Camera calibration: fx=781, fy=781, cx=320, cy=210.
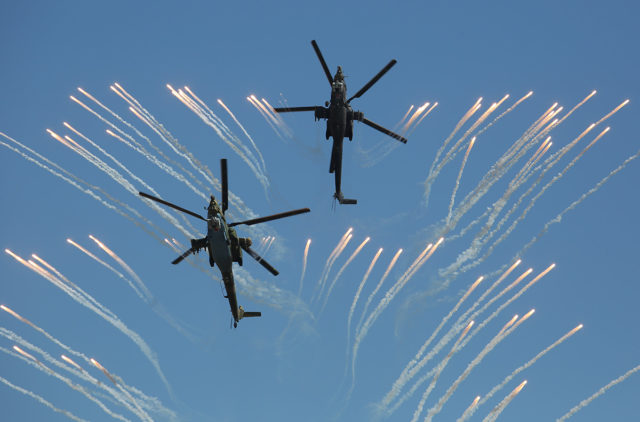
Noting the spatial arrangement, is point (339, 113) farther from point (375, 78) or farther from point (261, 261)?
point (261, 261)

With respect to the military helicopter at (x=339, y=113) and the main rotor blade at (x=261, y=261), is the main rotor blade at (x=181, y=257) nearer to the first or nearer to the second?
the main rotor blade at (x=261, y=261)

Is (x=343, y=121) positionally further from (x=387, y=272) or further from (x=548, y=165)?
(x=548, y=165)

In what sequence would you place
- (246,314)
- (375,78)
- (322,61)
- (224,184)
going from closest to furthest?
(224,184)
(375,78)
(322,61)
(246,314)

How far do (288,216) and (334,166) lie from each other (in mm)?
13656

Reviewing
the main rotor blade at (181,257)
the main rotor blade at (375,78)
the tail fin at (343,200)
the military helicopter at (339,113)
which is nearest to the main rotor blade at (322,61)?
the military helicopter at (339,113)

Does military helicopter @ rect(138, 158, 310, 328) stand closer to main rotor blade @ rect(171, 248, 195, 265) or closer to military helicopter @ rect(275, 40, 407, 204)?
main rotor blade @ rect(171, 248, 195, 265)

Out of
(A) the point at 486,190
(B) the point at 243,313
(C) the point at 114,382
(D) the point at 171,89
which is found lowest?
(C) the point at 114,382

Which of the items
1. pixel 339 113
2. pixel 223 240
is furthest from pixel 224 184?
pixel 339 113

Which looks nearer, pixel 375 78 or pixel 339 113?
pixel 375 78

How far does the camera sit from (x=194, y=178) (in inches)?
2606

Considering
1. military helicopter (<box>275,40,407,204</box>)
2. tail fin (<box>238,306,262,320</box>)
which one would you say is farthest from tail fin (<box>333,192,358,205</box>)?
tail fin (<box>238,306,262,320</box>)

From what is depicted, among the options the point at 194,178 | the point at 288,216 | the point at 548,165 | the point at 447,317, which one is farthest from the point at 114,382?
the point at 548,165

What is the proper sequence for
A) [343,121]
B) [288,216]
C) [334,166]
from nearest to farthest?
1. [288,216]
2. [343,121]
3. [334,166]

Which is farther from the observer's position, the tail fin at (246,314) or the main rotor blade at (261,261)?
the tail fin at (246,314)
